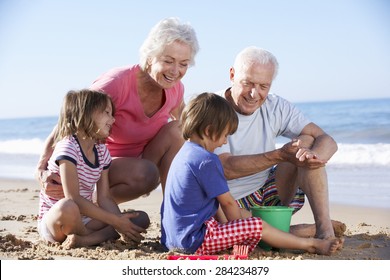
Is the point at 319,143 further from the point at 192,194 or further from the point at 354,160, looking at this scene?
the point at 354,160

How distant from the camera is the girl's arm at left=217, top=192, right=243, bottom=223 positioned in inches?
123

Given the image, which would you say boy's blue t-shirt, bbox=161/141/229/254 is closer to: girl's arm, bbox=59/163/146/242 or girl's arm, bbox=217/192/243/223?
girl's arm, bbox=217/192/243/223

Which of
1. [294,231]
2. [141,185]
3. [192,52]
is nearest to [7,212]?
[141,185]

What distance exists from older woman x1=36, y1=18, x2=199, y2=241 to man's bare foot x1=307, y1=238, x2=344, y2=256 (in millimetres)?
1159

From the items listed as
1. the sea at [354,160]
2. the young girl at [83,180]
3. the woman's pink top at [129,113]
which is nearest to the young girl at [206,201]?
the young girl at [83,180]

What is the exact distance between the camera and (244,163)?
137 inches

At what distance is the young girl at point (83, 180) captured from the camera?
11.2 feet

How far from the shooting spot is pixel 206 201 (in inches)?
125

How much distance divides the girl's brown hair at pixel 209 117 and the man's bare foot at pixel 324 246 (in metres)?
0.75

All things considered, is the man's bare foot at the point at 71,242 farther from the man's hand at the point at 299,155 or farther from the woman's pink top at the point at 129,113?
the man's hand at the point at 299,155

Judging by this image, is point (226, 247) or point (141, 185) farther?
point (141, 185)

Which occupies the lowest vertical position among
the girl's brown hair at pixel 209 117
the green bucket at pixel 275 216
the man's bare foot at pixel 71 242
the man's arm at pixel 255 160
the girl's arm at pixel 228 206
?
the man's bare foot at pixel 71 242
